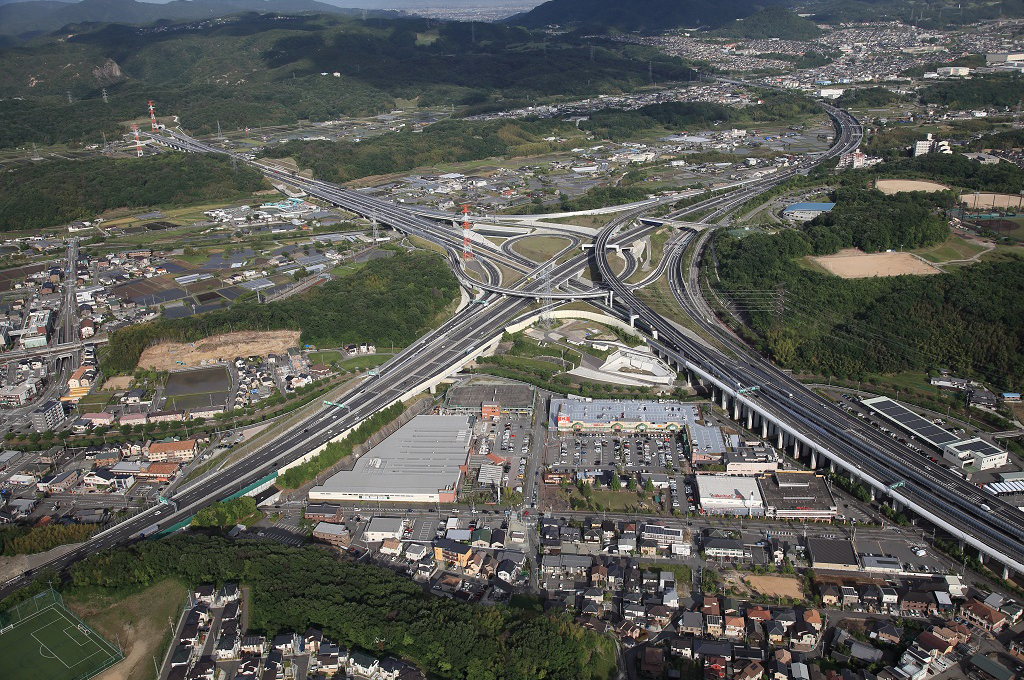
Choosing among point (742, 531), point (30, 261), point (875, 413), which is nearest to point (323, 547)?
point (742, 531)

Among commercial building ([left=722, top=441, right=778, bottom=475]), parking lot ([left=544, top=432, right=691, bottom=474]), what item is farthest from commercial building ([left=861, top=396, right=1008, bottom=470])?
parking lot ([left=544, top=432, right=691, bottom=474])

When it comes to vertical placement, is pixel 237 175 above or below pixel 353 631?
above

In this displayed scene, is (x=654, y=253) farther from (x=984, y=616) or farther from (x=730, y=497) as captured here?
(x=984, y=616)

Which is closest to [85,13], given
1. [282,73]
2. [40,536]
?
[282,73]

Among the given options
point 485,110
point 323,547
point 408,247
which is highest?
point 485,110

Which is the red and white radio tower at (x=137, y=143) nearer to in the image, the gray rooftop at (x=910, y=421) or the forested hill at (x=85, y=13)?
the gray rooftop at (x=910, y=421)

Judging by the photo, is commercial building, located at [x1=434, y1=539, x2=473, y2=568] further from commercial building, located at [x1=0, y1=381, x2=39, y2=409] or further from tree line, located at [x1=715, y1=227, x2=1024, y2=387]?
commercial building, located at [x1=0, y1=381, x2=39, y2=409]

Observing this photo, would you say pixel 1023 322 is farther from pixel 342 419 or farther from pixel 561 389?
pixel 342 419

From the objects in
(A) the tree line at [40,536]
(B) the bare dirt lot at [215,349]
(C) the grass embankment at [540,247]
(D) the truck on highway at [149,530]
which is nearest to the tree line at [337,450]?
(D) the truck on highway at [149,530]
